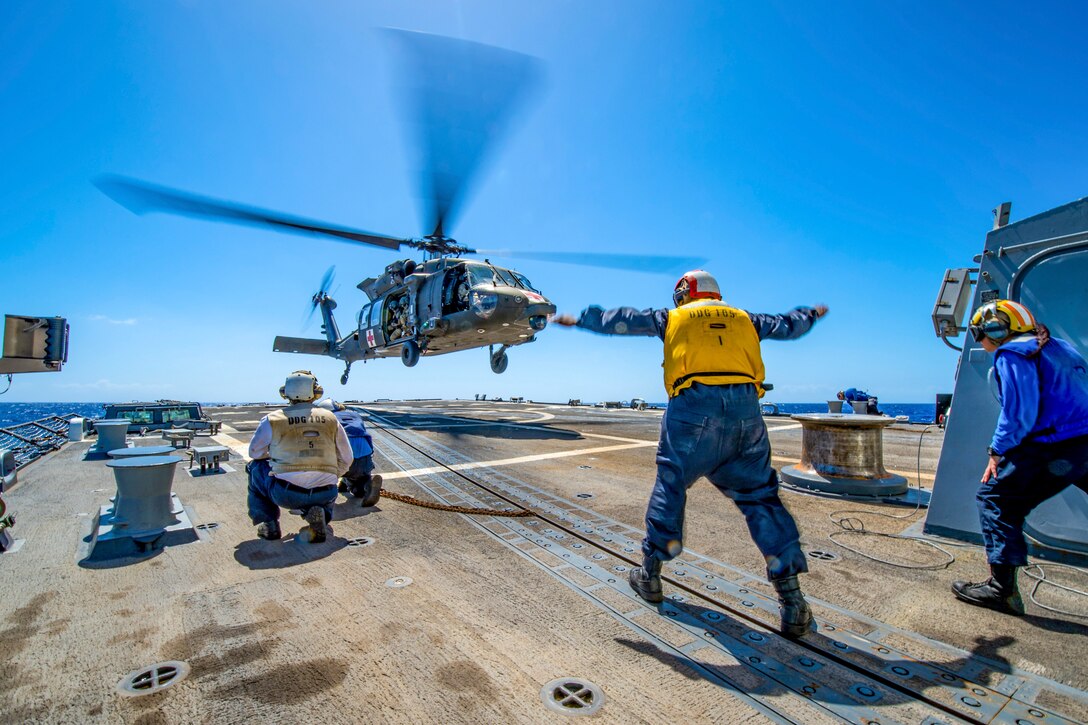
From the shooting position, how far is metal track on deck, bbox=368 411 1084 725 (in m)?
1.78

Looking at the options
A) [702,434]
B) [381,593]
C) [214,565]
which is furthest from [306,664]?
[702,434]

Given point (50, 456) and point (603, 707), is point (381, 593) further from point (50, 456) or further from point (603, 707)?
point (50, 456)

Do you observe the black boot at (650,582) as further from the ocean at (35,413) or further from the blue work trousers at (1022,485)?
the ocean at (35,413)

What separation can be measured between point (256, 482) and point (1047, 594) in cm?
552

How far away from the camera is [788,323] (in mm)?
2900

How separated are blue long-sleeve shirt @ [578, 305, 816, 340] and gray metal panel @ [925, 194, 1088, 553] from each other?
167 cm

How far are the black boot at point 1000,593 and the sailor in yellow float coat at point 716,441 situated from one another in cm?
122

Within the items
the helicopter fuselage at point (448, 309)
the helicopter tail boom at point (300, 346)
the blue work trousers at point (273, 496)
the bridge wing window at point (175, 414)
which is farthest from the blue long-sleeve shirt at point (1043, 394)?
the helicopter tail boom at point (300, 346)

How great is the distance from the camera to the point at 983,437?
3.40 meters

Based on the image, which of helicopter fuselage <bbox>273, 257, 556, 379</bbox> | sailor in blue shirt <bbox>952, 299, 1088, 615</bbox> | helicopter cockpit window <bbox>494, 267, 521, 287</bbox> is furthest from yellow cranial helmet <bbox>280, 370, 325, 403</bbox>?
helicopter cockpit window <bbox>494, 267, 521, 287</bbox>

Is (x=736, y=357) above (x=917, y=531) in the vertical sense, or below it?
above

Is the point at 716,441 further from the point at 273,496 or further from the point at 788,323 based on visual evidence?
the point at 273,496

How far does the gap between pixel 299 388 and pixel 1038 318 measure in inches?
221

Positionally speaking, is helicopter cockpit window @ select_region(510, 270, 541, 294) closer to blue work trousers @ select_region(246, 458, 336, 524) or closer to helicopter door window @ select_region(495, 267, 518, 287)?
helicopter door window @ select_region(495, 267, 518, 287)
